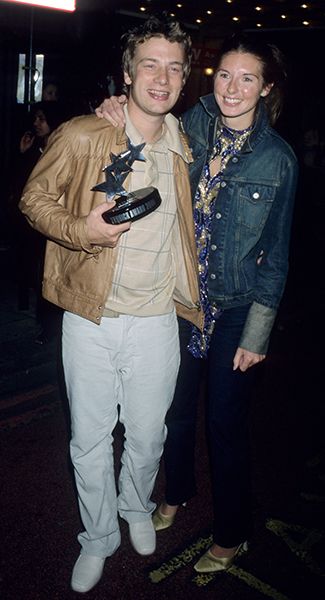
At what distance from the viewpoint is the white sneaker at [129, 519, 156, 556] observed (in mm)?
2730

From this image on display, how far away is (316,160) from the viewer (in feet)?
40.5

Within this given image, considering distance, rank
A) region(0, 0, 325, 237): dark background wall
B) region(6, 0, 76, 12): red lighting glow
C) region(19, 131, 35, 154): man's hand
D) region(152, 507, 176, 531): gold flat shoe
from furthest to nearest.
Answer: region(0, 0, 325, 237): dark background wall → region(6, 0, 76, 12): red lighting glow → region(19, 131, 35, 154): man's hand → region(152, 507, 176, 531): gold flat shoe

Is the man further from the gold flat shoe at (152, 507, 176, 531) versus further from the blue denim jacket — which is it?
the gold flat shoe at (152, 507, 176, 531)

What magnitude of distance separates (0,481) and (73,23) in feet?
27.0

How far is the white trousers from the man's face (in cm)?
85

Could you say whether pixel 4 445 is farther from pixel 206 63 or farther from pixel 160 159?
pixel 206 63

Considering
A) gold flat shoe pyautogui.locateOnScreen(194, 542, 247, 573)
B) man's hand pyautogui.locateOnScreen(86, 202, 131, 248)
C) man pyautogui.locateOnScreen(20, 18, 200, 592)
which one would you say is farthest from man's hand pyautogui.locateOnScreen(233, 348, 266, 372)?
gold flat shoe pyautogui.locateOnScreen(194, 542, 247, 573)

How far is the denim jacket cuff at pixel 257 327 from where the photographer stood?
242 centimetres

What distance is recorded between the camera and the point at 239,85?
2303 millimetres

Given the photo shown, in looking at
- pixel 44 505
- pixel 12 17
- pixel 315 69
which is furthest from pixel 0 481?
pixel 315 69

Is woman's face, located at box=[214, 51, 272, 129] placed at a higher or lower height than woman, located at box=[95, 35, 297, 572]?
higher

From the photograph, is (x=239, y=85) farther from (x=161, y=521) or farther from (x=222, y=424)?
(x=161, y=521)

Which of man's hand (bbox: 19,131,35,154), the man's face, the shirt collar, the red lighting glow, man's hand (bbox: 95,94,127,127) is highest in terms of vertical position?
the red lighting glow

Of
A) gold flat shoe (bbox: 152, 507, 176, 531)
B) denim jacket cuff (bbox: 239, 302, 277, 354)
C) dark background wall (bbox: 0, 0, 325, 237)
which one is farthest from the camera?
dark background wall (bbox: 0, 0, 325, 237)
